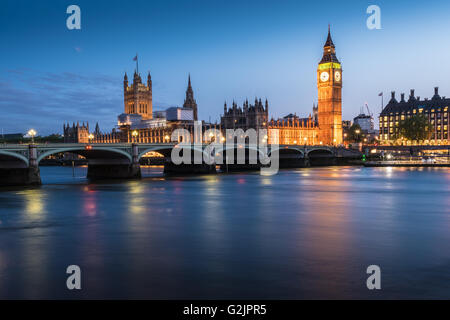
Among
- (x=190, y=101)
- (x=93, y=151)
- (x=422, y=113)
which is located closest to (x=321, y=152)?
(x=422, y=113)

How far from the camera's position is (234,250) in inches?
600

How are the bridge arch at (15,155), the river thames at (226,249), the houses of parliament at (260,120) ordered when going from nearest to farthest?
1. the river thames at (226,249)
2. the bridge arch at (15,155)
3. the houses of parliament at (260,120)

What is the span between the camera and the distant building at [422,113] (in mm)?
137913

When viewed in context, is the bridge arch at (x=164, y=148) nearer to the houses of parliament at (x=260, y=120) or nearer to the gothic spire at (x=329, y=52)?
the houses of parliament at (x=260, y=120)

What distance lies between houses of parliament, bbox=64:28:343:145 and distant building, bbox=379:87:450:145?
1794 cm

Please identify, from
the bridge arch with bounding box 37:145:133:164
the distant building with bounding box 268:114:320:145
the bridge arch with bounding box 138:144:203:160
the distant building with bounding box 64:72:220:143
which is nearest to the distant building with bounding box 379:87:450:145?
the distant building with bounding box 268:114:320:145

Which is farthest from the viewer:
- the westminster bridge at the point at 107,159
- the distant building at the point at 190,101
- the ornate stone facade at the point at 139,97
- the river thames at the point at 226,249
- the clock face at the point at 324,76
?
the ornate stone facade at the point at 139,97

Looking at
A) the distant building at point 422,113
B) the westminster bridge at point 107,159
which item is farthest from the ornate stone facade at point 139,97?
the westminster bridge at point 107,159

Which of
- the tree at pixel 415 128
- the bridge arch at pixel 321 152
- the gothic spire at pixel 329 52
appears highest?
the gothic spire at pixel 329 52

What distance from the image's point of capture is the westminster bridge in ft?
148

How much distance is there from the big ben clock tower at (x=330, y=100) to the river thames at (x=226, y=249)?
118 metres

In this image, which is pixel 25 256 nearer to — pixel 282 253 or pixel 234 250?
pixel 234 250

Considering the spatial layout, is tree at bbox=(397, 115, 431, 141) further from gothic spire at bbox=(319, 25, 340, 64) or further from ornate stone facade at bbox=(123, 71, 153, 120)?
ornate stone facade at bbox=(123, 71, 153, 120)

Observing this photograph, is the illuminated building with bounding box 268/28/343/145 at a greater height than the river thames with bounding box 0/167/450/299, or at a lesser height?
greater
